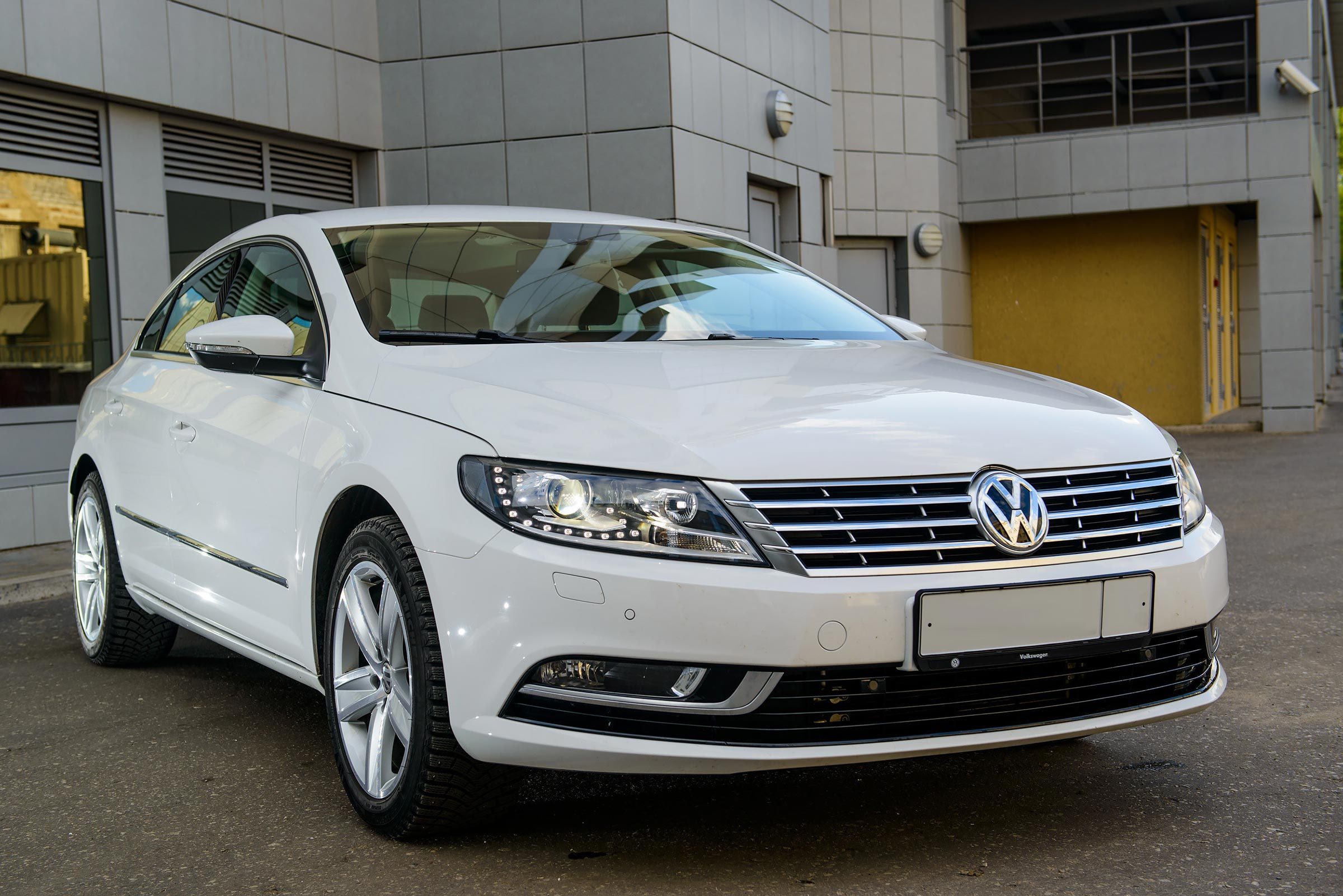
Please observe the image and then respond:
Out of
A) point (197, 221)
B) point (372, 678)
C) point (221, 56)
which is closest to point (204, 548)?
point (372, 678)

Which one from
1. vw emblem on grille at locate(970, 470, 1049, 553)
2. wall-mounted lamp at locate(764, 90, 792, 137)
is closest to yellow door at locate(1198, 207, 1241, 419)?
wall-mounted lamp at locate(764, 90, 792, 137)

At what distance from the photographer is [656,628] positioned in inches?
98.6

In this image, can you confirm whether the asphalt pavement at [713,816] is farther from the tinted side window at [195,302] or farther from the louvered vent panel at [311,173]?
the louvered vent panel at [311,173]

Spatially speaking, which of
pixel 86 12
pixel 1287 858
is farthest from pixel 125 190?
pixel 1287 858

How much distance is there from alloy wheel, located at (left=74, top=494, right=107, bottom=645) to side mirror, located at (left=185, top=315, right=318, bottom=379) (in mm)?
1435

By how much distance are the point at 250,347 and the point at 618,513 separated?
1331mm

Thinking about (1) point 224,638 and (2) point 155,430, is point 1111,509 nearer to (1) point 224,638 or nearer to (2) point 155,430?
(1) point 224,638

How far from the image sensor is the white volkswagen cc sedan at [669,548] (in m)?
2.53

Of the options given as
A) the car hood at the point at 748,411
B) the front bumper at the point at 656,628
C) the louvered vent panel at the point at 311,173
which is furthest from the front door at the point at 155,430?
the louvered vent panel at the point at 311,173

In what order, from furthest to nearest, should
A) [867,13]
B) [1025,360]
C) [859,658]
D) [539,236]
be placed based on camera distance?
[1025,360] < [867,13] < [539,236] < [859,658]

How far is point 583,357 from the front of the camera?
10.2 ft

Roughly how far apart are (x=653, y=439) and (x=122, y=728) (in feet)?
7.87

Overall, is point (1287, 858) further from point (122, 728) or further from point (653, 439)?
point (122, 728)

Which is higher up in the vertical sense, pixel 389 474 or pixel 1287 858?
pixel 389 474
